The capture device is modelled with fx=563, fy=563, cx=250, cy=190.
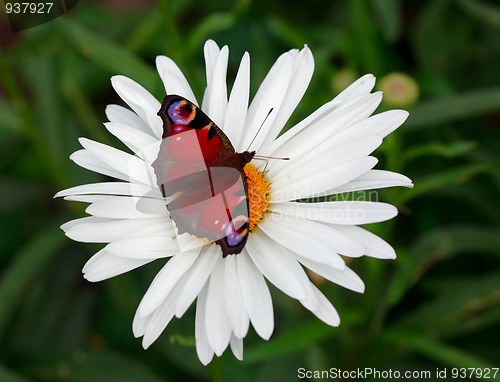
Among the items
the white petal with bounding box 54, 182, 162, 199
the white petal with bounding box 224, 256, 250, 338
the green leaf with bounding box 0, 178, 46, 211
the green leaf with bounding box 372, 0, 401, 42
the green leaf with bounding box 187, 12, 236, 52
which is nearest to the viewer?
the white petal with bounding box 224, 256, 250, 338

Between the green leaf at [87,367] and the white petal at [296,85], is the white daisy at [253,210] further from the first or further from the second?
the green leaf at [87,367]

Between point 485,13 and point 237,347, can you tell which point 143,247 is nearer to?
point 237,347

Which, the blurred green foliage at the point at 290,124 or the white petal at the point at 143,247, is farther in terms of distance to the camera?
the blurred green foliage at the point at 290,124

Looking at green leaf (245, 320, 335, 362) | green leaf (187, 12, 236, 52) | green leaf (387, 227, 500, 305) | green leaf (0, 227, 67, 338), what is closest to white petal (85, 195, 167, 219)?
green leaf (245, 320, 335, 362)

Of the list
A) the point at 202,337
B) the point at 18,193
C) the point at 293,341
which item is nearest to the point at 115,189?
the point at 202,337

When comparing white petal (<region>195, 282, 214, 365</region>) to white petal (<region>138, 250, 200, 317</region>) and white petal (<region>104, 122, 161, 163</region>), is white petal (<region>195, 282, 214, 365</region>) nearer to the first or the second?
white petal (<region>138, 250, 200, 317</region>)

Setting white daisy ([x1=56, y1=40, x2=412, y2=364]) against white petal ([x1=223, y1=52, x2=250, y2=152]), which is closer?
white daisy ([x1=56, y1=40, x2=412, y2=364])

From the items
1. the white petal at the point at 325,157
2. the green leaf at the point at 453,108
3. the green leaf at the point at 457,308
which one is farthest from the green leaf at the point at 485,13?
the white petal at the point at 325,157

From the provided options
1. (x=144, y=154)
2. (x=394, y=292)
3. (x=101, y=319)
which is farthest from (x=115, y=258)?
(x=101, y=319)
